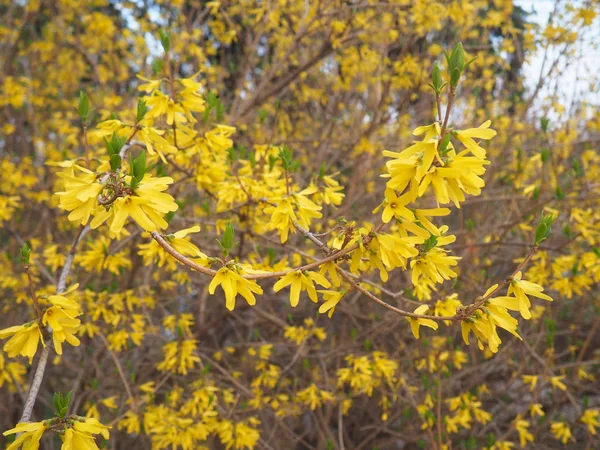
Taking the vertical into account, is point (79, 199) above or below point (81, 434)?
above

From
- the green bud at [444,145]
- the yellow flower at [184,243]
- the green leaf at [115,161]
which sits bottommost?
the yellow flower at [184,243]

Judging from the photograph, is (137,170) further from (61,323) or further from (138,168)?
(61,323)

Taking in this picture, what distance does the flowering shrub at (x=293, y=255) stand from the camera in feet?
4.61

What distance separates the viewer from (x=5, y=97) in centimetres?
449

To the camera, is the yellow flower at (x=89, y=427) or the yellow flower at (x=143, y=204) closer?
the yellow flower at (x=143, y=204)

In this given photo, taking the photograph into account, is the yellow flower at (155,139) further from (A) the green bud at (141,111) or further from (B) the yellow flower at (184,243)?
(B) the yellow flower at (184,243)

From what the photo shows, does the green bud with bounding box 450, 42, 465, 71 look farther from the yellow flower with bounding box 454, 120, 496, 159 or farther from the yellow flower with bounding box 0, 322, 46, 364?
the yellow flower with bounding box 0, 322, 46, 364

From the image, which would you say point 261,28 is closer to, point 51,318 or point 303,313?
point 303,313

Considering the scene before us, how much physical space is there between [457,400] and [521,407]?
6.68 ft

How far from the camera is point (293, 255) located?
324cm

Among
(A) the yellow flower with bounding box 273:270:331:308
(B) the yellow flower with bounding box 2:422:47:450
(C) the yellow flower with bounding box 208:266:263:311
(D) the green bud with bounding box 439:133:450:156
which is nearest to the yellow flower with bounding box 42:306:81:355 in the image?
(B) the yellow flower with bounding box 2:422:47:450

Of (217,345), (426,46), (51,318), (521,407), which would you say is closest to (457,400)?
(521,407)

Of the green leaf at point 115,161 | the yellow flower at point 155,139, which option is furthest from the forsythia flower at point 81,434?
the yellow flower at point 155,139

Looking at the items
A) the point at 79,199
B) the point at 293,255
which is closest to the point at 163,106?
the point at 79,199
